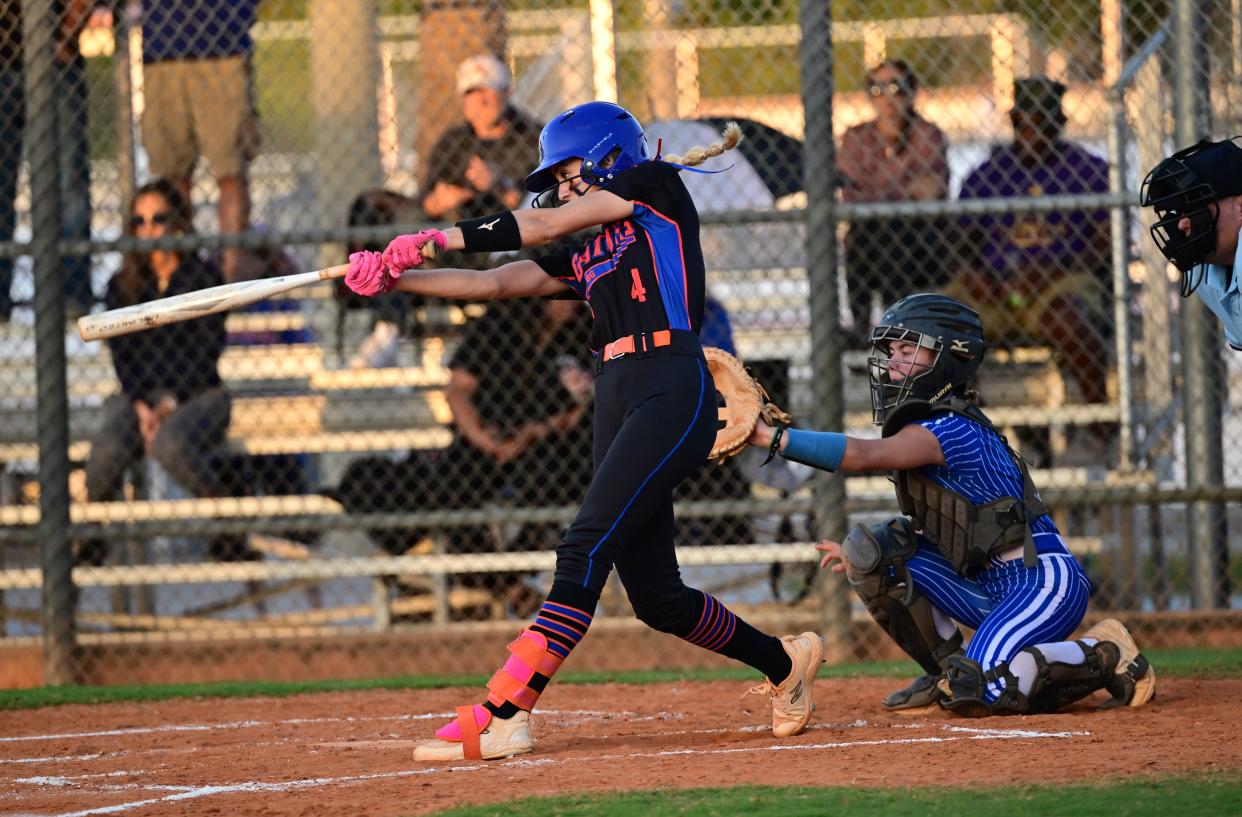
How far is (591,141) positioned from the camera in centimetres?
482

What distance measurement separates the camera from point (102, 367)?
31.9 ft

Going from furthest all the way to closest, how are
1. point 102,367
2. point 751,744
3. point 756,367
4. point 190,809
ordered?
1. point 102,367
2. point 756,367
3. point 751,744
4. point 190,809

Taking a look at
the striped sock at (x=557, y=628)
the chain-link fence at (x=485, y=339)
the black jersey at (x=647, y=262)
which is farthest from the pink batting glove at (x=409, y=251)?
the chain-link fence at (x=485, y=339)

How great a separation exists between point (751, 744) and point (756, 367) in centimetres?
333

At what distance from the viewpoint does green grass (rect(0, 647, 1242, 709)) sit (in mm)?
6730

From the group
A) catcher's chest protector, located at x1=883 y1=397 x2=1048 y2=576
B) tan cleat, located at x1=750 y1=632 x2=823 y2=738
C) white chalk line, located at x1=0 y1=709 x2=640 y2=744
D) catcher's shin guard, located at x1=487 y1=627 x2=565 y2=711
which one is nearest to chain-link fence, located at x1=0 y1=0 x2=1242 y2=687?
white chalk line, located at x1=0 y1=709 x2=640 y2=744

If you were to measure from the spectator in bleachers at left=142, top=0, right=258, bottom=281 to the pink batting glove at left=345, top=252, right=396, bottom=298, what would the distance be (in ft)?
14.4

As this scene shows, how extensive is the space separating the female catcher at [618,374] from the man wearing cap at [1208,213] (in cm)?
127

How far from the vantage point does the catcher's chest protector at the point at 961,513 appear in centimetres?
518

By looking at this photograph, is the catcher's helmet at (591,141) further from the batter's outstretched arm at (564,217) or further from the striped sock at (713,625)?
the striped sock at (713,625)

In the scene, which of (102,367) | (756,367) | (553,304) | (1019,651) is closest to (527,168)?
(553,304)

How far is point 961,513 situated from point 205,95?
17.3 ft

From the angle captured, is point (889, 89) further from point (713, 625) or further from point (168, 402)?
point (713, 625)

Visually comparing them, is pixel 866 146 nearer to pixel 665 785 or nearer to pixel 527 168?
pixel 527 168
